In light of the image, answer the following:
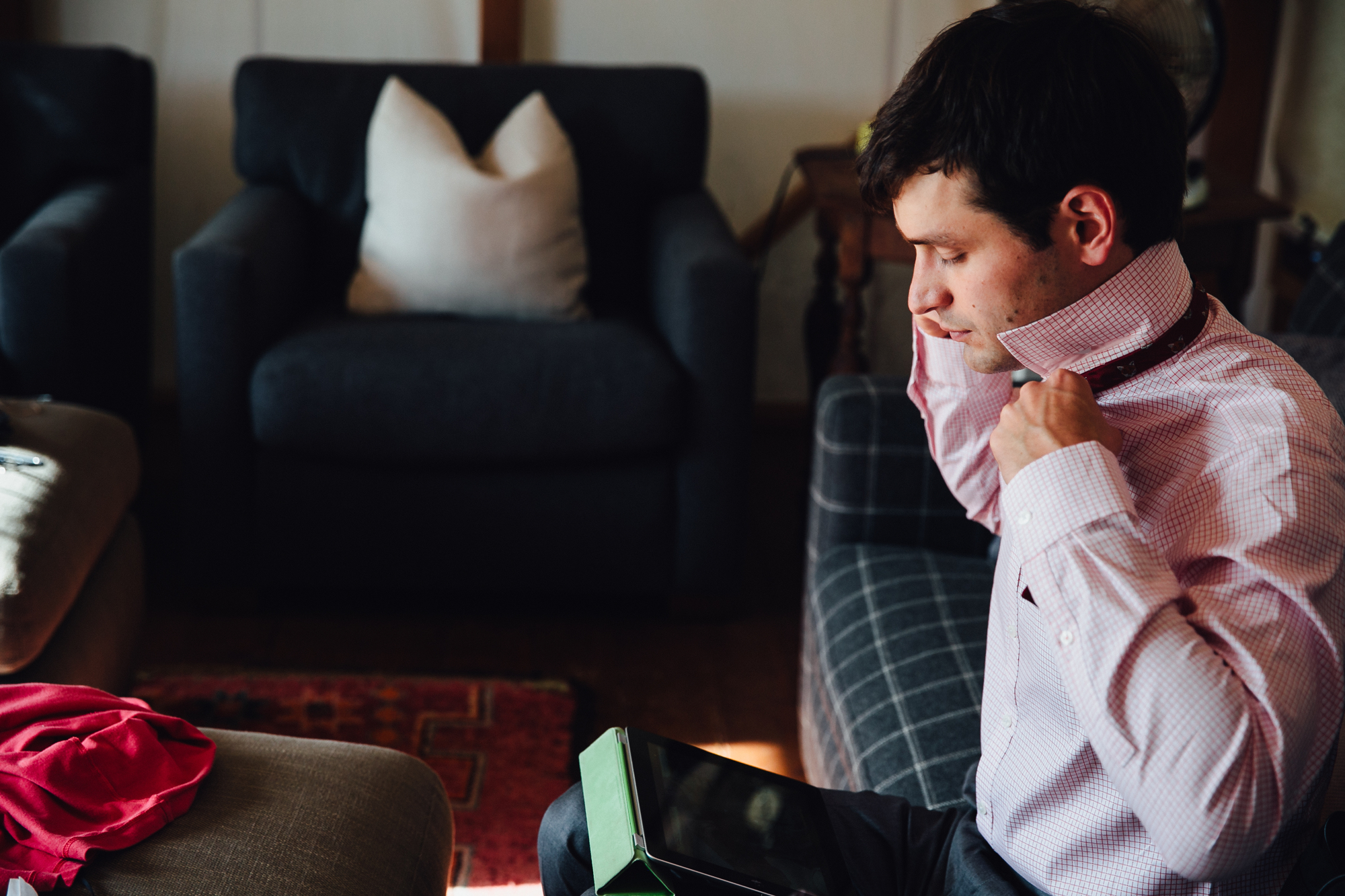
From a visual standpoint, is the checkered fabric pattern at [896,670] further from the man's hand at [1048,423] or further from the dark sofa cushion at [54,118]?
the dark sofa cushion at [54,118]

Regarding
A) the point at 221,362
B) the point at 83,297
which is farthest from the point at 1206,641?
the point at 83,297

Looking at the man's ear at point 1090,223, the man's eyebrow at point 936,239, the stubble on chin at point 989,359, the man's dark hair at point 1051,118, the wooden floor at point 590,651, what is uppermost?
the man's dark hair at point 1051,118

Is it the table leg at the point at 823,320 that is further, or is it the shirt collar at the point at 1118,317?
the table leg at the point at 823,320

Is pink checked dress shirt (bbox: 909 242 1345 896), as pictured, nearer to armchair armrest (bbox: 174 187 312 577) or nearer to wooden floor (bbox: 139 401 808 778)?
wooden floor (bbox: 139 401 808 778)

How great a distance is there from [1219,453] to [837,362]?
139 cm

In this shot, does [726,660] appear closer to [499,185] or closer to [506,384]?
[506,384]

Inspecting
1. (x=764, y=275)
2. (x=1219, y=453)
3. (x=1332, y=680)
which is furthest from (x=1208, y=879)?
(x=764, y=275)

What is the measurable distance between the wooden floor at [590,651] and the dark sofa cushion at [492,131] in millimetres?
638

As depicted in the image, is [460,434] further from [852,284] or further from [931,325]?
[931,325]

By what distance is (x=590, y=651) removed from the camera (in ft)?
6.45

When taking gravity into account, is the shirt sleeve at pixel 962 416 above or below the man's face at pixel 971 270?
below

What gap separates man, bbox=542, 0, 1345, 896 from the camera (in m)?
0.68

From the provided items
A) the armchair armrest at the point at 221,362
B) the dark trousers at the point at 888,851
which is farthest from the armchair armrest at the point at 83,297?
the dark trousers at the point at 888,851

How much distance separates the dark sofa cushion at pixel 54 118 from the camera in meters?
2.20
